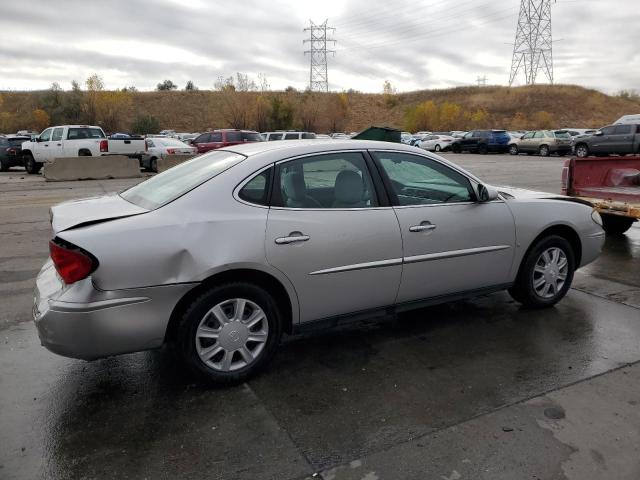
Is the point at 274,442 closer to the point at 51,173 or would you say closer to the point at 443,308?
the point at 443,308

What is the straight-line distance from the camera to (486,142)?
117 feet

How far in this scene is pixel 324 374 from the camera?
148 inches

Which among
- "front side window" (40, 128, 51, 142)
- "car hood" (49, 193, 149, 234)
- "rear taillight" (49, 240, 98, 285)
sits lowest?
"rear taillight" (49, 240, 98, 285)

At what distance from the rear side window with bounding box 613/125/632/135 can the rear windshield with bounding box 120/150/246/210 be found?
952 inches

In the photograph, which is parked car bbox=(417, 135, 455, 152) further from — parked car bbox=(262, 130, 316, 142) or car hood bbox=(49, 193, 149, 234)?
car hood bbox=(49, 193, 149, 234)

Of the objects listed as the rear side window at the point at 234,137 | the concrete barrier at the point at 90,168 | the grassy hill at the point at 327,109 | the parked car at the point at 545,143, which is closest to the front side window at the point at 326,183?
the concrete barrier at the point at 90,168

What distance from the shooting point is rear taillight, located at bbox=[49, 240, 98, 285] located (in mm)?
3066

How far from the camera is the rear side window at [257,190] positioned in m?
3.57

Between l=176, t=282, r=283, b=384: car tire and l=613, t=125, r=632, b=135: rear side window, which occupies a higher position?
l=613, t=125, r=632, b=135: rear side window

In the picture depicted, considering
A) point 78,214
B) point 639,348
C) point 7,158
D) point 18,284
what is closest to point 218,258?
point 78,214

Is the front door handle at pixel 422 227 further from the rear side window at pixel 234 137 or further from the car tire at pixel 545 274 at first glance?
the rear side window at pixel 234 137

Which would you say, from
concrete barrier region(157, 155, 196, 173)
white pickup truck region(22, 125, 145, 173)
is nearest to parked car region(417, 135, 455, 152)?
concrete barrier region(157, 155, 196, 173)

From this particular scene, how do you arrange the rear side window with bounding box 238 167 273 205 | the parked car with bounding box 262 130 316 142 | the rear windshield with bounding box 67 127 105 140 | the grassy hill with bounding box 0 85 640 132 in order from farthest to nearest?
the grassy hill with bounding box 0 85 640 132
the parked car with bounding box 262 130 316 142
the rear windshield with bounding box 67 127 105 140
the rear side window with bounding box 238 167 273 205

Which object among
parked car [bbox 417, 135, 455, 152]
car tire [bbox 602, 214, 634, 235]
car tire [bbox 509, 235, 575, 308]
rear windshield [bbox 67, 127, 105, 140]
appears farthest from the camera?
parked car [bbox 417, 135, 455, 152]
